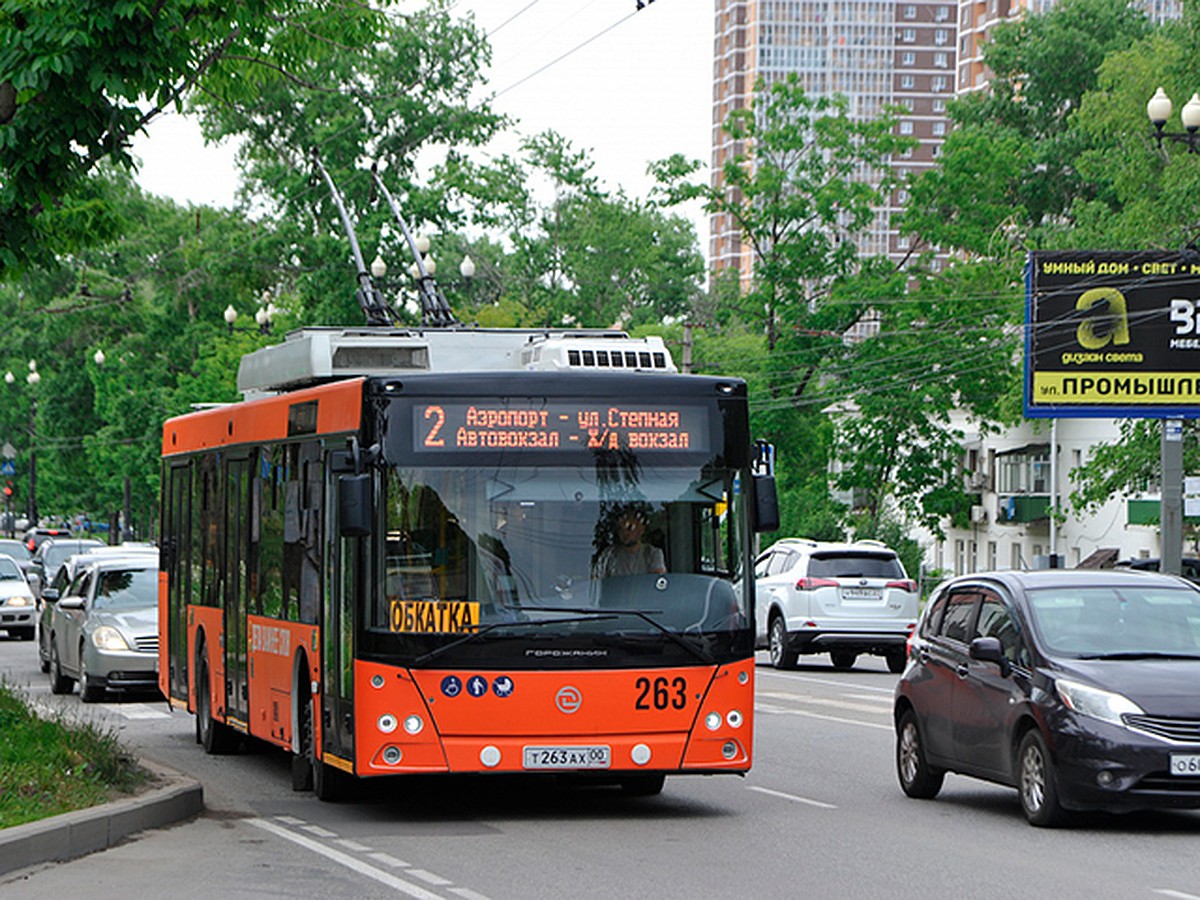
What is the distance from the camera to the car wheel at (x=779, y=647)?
1329 inches

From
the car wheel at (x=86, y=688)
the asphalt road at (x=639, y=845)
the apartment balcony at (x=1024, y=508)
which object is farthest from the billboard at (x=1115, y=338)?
the apartment balcony at (x=1024, y=508)

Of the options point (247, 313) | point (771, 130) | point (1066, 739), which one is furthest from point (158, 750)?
point (247, 313)

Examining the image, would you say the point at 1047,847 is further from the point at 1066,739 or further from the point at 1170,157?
the point at 1170,157

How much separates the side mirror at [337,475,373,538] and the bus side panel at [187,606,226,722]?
18.4 ft

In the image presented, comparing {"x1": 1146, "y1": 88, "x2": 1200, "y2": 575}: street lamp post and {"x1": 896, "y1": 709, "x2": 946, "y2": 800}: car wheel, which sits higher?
{"x1": 1146, "y1": 88, "x2": 1200, "y2": 575}: street lamp post

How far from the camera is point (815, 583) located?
33.2 meters

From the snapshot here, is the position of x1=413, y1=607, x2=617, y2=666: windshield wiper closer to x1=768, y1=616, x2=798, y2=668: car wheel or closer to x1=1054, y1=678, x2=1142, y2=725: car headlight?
x1=1054, y1=678, x2=1142, y2=725: car headlight

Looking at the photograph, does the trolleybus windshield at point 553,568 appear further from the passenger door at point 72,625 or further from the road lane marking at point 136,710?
the passenger door at point 72,625

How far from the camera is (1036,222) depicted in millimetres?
90188

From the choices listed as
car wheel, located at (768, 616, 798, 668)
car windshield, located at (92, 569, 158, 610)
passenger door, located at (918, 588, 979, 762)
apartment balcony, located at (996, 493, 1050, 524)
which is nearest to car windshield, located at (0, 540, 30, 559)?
car wheel, located at (768, 616, 798, 668)

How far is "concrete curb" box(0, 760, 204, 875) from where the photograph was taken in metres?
11.3

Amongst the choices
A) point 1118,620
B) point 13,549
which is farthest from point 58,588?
point 13,549

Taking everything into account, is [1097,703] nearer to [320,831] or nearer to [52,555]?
[320,831]

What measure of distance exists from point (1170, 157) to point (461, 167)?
2154 centimetres
